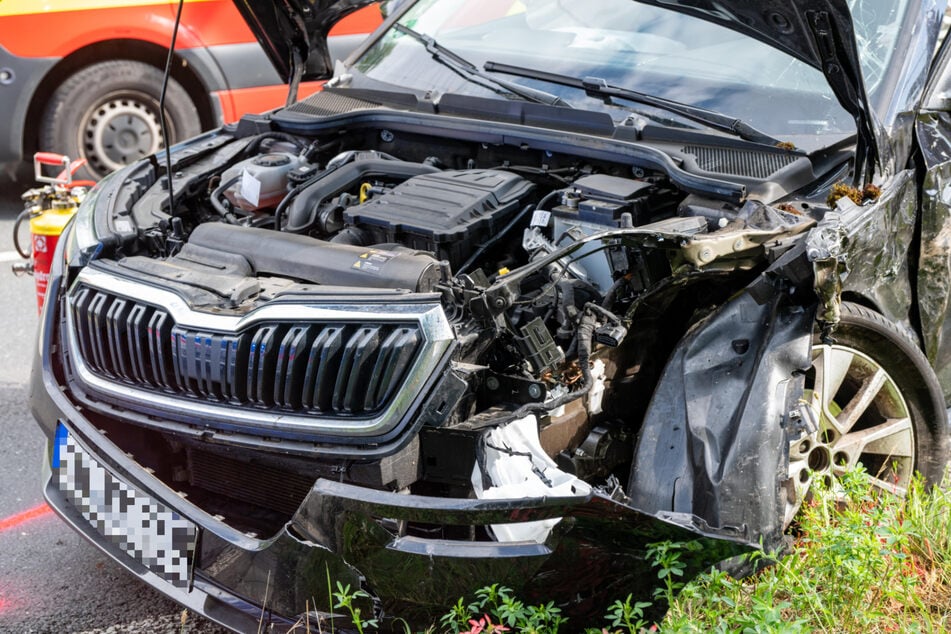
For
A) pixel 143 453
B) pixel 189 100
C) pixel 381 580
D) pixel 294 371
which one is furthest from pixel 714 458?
pixel 189 100

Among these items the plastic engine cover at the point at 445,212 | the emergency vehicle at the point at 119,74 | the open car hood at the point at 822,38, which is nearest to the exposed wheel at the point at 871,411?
the open car hood at the point at 822,38

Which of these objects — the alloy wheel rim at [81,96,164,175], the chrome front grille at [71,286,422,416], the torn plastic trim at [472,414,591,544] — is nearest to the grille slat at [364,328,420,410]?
the chrome front grille at [71,286,422,416]

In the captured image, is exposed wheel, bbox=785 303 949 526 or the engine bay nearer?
the engine bay

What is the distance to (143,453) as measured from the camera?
3057 millimetres

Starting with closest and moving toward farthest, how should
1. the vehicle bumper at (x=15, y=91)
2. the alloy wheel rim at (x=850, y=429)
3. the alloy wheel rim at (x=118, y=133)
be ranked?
1. the alloy wheel rim at (x=850, y=429)
2. the vehicle bumper at (x=15, y=91)
3. the alloy wheel rim at (x=118, y=133)

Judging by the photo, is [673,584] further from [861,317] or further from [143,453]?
[143,453]

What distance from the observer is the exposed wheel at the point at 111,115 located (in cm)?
681

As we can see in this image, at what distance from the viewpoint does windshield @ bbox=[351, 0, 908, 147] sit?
354cm

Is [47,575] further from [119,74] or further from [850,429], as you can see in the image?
[119,74]

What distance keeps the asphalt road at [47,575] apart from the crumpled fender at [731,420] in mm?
1394

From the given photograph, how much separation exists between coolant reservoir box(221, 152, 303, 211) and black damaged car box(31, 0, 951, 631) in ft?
0.04

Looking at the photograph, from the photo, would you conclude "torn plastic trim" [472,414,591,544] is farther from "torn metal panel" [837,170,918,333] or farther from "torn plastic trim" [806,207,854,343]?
"torn metal panel" [837,170,918,333]

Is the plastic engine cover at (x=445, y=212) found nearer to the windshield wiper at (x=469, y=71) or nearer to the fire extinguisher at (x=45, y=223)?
the windshield wiper at (x=469, y=71)

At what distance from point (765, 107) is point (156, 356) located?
2105 millimetres
